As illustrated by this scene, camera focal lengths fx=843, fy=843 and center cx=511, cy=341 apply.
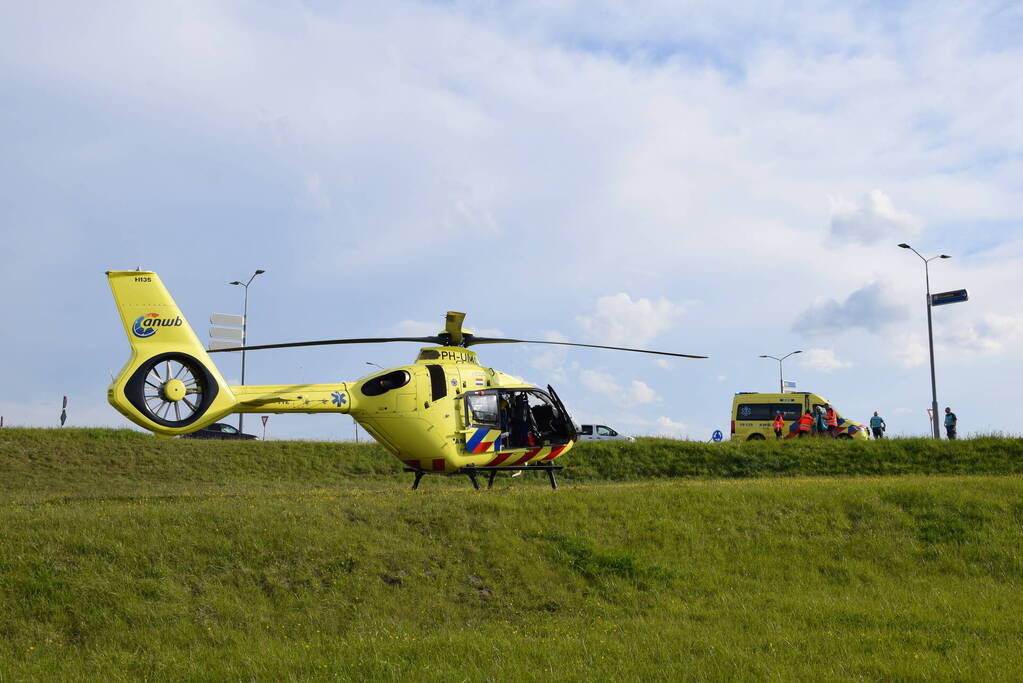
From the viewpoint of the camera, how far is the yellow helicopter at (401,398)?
54.0 ft

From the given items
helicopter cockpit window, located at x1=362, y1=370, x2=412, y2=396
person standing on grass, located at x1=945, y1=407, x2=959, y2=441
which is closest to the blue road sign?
person standing on grass, located at x1=945, y1=407, x2=959, y2=441

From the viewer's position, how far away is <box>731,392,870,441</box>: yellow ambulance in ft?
129

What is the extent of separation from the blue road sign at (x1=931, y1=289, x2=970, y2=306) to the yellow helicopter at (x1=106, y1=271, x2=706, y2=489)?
2691cm

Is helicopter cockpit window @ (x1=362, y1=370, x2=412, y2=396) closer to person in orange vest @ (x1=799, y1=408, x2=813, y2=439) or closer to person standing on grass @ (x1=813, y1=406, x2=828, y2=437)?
person in orange vest @ (x1=799, y1=408, x2=813, y2=439)

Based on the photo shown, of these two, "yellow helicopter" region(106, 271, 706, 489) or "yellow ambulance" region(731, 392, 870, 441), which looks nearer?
"yellow helicopter" region(106, 271, 706, 489)

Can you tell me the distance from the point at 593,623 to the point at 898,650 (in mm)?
4057

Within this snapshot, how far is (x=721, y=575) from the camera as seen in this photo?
48.3 ft

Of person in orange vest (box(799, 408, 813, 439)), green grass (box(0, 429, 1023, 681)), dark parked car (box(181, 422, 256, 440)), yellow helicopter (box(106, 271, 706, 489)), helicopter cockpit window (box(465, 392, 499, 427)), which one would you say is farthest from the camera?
dark parked car (box(181, 422, 256, 440))

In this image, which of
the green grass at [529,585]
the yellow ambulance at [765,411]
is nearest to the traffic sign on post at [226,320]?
the green grass at [529,585]

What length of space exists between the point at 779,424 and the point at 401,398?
24444 millimetres

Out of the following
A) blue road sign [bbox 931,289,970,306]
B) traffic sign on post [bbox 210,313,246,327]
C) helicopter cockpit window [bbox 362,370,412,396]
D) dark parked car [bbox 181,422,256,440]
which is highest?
blue road sign [bbox 931,289,970,306]

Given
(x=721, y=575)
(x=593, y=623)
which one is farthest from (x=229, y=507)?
(x=721, y=575)

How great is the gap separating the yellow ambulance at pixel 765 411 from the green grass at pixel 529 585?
1952cm

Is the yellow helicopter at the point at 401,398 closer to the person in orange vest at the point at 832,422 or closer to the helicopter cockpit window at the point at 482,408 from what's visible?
the helicopter cockpit window at the point at 482,408
